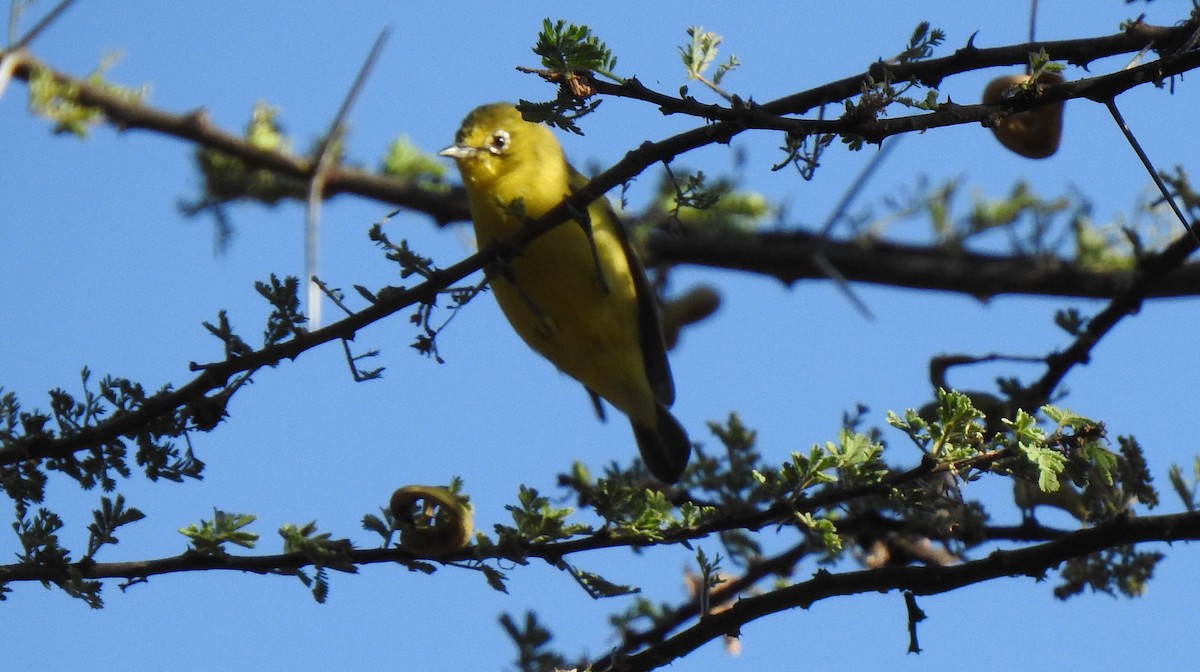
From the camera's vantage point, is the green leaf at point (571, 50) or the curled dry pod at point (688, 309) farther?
the curled dry pod at point (688, 309)

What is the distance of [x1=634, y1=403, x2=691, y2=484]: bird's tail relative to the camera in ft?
15.1

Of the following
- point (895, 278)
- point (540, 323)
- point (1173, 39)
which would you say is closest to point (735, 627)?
point (1173, 39)

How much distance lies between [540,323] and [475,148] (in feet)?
2.31

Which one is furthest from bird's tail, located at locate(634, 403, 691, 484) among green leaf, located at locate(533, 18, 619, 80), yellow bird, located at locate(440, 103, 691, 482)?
green leaf, located at locate(533, 18, 619, 80)

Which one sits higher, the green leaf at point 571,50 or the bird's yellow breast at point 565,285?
the bird's yellow breast at point 565,285

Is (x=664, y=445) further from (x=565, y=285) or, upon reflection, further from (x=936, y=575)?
(x=936, y=575)

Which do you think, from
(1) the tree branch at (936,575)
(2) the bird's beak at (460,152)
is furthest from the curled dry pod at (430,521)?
(2) the bird's beak at (460,152)

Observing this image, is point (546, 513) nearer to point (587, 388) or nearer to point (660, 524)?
point (660, 524)

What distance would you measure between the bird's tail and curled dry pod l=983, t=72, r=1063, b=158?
1939mm

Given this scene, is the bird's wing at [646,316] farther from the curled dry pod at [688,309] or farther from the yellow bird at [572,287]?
the curled dry pod at [688,309]

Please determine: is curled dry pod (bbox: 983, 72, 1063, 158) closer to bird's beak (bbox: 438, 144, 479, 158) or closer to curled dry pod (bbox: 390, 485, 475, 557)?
curled dry pod (bbox: 390, 485, 475, 557)

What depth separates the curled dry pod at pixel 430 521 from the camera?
249 cm

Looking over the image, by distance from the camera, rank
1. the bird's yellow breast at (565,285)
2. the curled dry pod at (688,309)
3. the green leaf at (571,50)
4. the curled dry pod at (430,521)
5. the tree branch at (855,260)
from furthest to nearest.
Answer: the tree branch at (855,260)
the curled dry pod at (688,309)
the bird's yellow breast at (565,285)
the curled dry pod at (430,521)
the green leaf at (571,50)

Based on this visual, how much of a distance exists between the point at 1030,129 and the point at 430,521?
1540 millimetres
